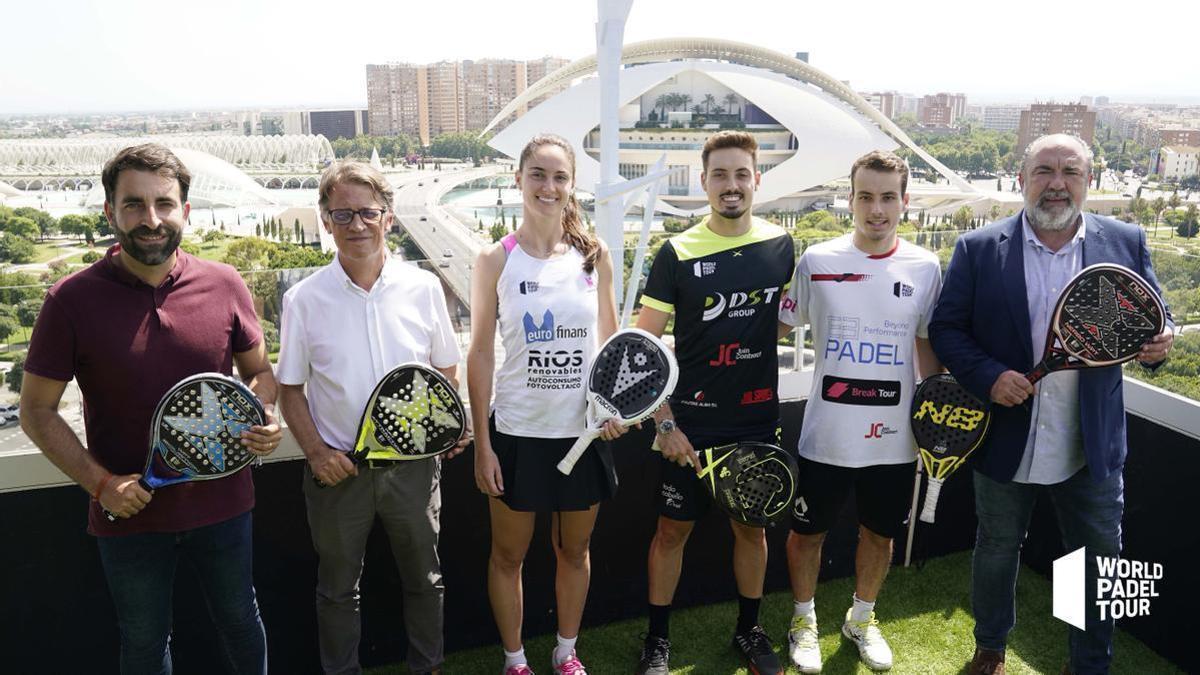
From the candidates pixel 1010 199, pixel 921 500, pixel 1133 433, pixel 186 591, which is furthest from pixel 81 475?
pixel 1010 199

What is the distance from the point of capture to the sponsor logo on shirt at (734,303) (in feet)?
7.64

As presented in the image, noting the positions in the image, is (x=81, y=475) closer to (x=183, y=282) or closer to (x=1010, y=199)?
(x=183, y=282)

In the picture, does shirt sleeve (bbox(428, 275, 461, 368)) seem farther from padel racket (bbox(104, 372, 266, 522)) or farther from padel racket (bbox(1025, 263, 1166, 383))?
padel racket (bbox(1025, 263, 1166, 383))

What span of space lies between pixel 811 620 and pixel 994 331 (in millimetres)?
1128

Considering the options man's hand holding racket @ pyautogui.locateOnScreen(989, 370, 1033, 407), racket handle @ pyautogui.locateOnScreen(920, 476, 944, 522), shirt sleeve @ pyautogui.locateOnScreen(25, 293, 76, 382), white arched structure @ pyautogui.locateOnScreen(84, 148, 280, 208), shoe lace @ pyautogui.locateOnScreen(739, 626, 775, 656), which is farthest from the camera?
white arched structure @ pyautogui.locateOnScreen(84, 148, 280, 208)

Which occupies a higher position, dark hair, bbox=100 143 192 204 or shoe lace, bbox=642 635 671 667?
dark hair, bbox=100 143 192 204

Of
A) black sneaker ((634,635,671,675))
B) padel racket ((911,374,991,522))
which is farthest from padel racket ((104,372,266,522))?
padel racket ((911,374,991,522))

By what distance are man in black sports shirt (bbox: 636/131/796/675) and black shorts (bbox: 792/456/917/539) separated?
233mm

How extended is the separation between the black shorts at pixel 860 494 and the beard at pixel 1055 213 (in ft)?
2.57

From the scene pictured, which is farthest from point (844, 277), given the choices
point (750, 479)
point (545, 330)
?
point (545, 330)

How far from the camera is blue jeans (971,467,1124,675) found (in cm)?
234

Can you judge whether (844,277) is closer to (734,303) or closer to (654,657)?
(734,303)

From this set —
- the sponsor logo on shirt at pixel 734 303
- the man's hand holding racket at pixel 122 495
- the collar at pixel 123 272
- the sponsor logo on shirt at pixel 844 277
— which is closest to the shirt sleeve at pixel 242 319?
the collar at pixel 123 272

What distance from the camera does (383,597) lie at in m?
2.73
